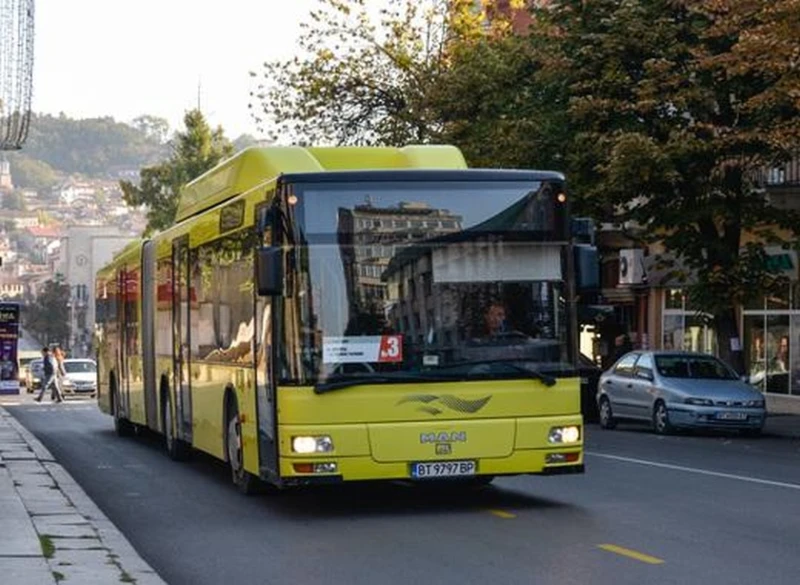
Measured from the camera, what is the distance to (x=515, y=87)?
3875cm

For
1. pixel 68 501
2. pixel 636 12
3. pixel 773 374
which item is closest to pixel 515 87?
pixel 636 12

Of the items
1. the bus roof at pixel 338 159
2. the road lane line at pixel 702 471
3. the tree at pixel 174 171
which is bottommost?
the road lane line at pixel 702 471

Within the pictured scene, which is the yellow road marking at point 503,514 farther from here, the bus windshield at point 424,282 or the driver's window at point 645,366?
the driver's window at point 645,366

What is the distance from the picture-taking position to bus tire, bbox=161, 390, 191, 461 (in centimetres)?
2227

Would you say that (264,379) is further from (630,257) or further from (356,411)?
(630,257)

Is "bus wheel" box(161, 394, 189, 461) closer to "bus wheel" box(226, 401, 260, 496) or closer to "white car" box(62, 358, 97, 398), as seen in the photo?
"bus wheel" box(226, 401, 260, 496)

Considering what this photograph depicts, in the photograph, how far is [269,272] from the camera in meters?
14.2

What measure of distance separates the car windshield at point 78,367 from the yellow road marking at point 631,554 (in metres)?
50.1

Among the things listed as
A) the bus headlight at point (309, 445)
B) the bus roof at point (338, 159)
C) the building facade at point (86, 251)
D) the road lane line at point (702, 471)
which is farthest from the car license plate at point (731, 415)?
the building facade at point (86, 251)

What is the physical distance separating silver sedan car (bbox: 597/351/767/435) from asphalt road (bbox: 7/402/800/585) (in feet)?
25.9

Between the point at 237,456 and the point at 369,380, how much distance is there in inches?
113

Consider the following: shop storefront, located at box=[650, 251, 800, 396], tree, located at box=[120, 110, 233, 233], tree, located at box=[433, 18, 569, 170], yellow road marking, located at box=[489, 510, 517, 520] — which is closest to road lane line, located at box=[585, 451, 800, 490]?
yellow road marking, located at box=[489, 510, 517, 520]

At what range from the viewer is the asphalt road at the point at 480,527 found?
11680mm

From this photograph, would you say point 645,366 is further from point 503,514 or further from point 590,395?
point 503,514
